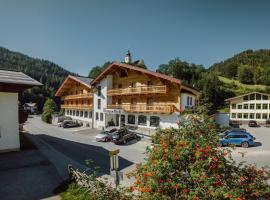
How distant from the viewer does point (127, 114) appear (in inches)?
1283

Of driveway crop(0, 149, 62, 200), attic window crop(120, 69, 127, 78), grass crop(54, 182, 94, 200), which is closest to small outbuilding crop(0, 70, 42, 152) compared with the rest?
driveway crop(0, 149, 62, 200)

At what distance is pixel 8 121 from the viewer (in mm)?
17109

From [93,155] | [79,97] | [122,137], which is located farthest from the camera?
[79,97]

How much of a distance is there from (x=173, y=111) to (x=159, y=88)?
3.79 m

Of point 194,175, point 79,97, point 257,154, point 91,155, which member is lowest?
point 91,155

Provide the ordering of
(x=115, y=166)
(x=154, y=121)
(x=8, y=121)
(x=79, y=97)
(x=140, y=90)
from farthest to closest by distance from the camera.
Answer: (x=79, y=97), (x=140, y=90), (x=154, y=121), (x=8, y=121), (x=115, y=166)

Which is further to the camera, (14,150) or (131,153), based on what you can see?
(131,153)

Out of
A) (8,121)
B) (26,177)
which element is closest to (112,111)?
(8,121)

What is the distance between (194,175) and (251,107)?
4892cm

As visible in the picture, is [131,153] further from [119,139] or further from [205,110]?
[205,110]

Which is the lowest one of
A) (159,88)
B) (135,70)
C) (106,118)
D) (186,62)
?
(106,118)

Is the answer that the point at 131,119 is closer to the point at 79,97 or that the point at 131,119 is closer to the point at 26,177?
the point at 79,97

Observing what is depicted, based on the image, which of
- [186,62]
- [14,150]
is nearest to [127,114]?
[14,150]

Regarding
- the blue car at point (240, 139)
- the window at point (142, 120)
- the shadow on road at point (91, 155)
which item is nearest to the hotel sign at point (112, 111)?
the window at point (142, 120)
